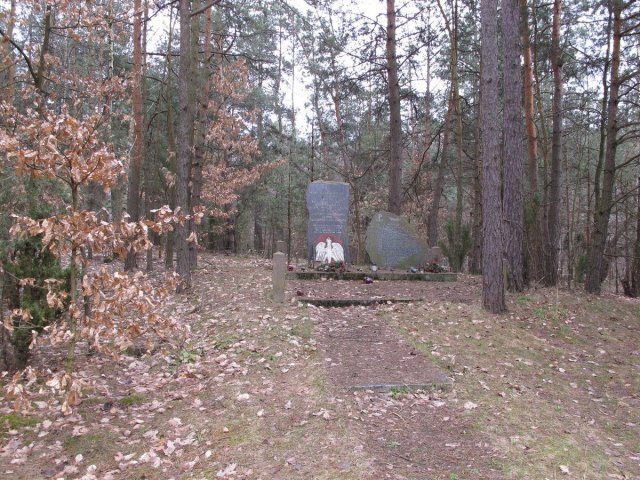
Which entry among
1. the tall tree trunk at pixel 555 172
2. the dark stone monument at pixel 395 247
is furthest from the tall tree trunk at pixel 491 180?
the dark stone monument at pixel 395 247

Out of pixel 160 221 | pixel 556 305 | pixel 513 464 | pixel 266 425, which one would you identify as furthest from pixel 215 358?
pixel 556 305

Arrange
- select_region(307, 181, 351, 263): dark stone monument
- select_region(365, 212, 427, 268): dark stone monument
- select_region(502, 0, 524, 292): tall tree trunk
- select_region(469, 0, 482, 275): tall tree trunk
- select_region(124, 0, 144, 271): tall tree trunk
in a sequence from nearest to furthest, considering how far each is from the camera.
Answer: select_region(502, 0, 524, 292): tall tree trunk → select_region(124, 0, 144, 271): tall tree trunk → select_region(307, 181, 351, 263): dark stone monument → select_region(365, 212, 427, 268): dark stone monument → select_region(469, 0, 482, 275): tall tree trunk

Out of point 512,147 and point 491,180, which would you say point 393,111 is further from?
point 491,180

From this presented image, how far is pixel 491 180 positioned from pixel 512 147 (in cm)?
187

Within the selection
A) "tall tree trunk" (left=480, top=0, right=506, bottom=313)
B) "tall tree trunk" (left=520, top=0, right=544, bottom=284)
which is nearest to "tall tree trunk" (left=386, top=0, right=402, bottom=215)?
"tall tree trunk" (left=520, top=0, right=544, bottom=284)

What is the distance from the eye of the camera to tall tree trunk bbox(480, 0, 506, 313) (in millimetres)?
8758

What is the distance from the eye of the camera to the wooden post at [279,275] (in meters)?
8.74

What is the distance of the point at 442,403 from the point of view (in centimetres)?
533

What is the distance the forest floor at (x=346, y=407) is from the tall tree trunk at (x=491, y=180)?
0.62m

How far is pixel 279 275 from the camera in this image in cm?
887

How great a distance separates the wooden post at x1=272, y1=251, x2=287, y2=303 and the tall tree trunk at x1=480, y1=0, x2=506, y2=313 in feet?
12.2

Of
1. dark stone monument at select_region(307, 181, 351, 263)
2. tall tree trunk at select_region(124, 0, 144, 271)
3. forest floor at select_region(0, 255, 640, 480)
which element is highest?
tall tree trunk at select_region(124, 0, 144, 271)

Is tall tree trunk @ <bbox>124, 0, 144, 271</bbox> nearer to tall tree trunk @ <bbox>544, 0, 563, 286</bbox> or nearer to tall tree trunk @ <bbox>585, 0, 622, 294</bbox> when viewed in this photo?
tall tree trunk @ <bbox>544, 0, 563, 286</bbox>

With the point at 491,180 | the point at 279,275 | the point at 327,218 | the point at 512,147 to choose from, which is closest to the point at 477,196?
the point at 327,218
